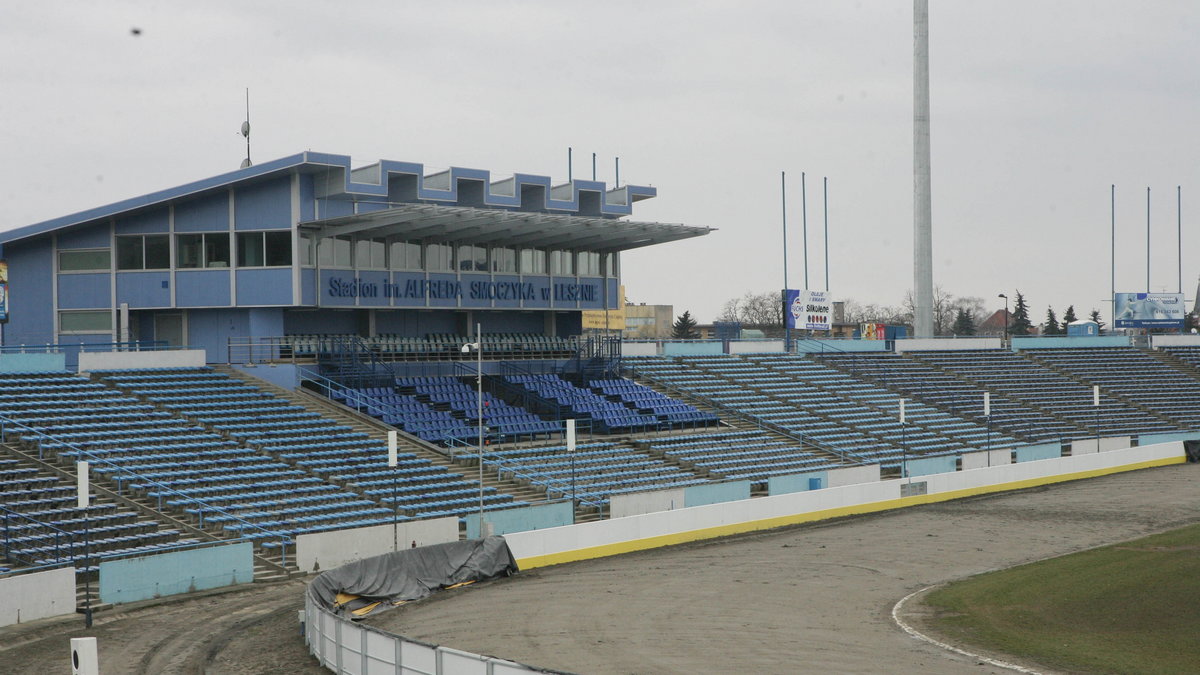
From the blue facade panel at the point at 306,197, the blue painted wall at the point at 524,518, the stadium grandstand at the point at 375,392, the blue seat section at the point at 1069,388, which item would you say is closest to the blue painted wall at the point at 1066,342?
the blue seat section at the point at 1069,388

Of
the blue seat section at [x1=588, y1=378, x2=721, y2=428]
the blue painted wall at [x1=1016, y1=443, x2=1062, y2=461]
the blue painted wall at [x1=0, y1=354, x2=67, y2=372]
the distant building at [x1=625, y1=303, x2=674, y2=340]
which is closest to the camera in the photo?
the blue painted wall at [x1=0, y1=354, x2=67, y2=372]

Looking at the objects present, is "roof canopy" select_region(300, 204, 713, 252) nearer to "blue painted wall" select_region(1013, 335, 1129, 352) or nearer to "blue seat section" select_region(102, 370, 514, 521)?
"blue seat section" select_region(102, 370, 514, 521)

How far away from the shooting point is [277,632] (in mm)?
23328

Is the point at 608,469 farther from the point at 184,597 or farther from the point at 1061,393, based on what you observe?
the point at 1061,393

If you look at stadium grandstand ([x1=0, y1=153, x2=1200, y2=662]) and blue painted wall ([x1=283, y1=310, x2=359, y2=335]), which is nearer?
stadium grandstand ([x1=0, y1=153, x2=1200, y2=662])

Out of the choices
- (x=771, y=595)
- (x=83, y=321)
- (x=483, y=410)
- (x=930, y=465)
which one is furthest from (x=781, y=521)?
(x=83, y=321)

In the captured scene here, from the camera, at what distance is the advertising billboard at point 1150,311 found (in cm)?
7725

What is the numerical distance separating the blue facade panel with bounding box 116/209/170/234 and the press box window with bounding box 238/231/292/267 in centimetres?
283

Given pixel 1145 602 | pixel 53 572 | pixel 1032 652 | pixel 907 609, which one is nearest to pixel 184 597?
pixel 53 572

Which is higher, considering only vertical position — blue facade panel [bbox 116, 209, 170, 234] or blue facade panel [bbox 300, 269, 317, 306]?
blue facade panel [bbox 116, 209, 170, 234]

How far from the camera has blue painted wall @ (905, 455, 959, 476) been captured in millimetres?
46750

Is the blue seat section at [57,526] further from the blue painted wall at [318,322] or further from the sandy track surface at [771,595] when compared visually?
the blue painted wall at [318,322]

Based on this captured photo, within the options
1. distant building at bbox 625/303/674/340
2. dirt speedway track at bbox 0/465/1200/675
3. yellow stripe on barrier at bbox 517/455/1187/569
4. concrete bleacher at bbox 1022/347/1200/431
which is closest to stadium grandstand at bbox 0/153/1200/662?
yellow stripe on barrier at bbox 517/455/1187/569

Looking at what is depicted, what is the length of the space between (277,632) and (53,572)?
4744 mm
